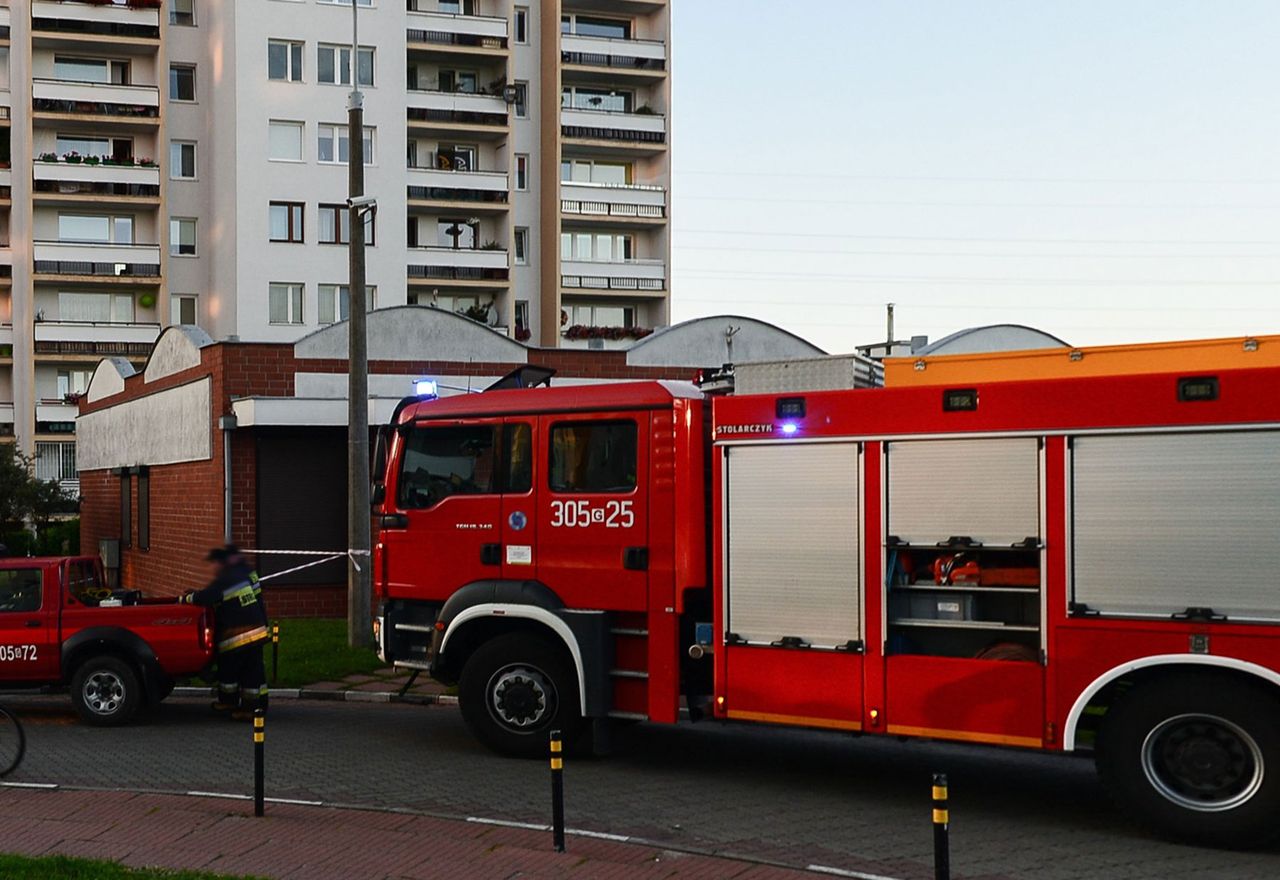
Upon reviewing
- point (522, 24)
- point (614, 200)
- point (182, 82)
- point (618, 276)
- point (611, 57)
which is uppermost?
point (522, 24)

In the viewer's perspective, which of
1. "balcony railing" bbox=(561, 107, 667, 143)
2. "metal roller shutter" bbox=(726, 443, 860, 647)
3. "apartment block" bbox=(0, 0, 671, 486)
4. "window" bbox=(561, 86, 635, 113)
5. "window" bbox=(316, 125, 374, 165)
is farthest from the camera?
"window" bbox=(561, 86, 635, 113)

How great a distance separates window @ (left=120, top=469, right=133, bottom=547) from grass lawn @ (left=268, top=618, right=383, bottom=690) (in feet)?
40.3

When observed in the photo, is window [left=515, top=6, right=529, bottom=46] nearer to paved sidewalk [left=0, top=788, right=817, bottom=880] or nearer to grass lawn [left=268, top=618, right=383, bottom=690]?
grass lawn [left=268, top=618, right=383, bottom=690]

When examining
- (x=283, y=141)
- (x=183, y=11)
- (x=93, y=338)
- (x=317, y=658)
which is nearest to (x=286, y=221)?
(x=283, y=141)

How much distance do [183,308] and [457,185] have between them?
1213 centimetres

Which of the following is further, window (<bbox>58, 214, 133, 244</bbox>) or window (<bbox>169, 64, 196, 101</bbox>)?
window (<bbox>58, 214, 133, 244</bbox>)

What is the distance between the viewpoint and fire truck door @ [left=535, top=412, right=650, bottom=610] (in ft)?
36.5

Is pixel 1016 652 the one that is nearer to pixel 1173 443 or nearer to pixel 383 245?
pixel 1173 443

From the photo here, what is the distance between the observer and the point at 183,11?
58.2 metres

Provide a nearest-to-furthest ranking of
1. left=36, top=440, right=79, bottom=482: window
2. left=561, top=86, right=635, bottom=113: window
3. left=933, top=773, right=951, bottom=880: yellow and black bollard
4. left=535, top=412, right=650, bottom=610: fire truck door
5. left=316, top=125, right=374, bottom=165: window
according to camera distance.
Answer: left=933, top=773, right=951, bottom=880: yellow and black bollard
left=535, top=412, right=650, bottom=610: fire truck door
left=316, top=125, right=374, bottom=165: window
left=36, top=440, right=79, bottom=482: window
left=561, top=86, right=635, bottom=113: window

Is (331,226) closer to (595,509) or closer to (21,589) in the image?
(21,589)

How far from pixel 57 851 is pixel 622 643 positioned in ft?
14.2

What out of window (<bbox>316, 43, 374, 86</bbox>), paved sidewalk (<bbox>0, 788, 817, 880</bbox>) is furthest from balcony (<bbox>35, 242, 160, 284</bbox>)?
paved sidewalk (<bbox>0, 788, 817, 880</bbox>)

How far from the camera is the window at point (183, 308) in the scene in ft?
189
